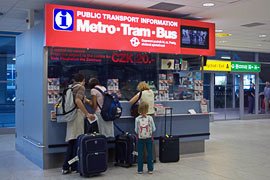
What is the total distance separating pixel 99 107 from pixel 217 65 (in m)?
9.11

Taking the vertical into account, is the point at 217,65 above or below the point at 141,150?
above

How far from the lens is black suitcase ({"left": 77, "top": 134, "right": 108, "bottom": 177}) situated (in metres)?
5.35

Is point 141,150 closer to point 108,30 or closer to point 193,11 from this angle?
point 108,30

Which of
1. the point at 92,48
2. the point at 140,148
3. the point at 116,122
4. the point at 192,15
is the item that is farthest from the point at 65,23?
the point at 192,15

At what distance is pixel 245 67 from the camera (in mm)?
15133

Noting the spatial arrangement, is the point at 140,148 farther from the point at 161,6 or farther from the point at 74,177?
the point at 161,6

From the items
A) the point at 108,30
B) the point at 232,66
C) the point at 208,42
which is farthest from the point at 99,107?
the point at 232,66

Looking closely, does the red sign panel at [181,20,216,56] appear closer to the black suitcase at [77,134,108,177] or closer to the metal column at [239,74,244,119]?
the black suitcase at [77,134,108,177]

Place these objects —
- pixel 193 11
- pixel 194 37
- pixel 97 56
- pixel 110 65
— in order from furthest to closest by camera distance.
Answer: pixel 110 65 < pixel 194 37 < pixel 193 11 < pixel 97 56

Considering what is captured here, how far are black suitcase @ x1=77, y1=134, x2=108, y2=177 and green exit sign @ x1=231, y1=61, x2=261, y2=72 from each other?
10.4 m

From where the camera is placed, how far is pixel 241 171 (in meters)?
5.80

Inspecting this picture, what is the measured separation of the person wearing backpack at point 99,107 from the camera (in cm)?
592

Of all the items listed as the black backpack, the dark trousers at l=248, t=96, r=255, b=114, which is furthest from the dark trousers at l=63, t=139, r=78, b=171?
the dark trousers at l=248, t=96, r=255, b=114

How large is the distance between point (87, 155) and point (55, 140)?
904mm
